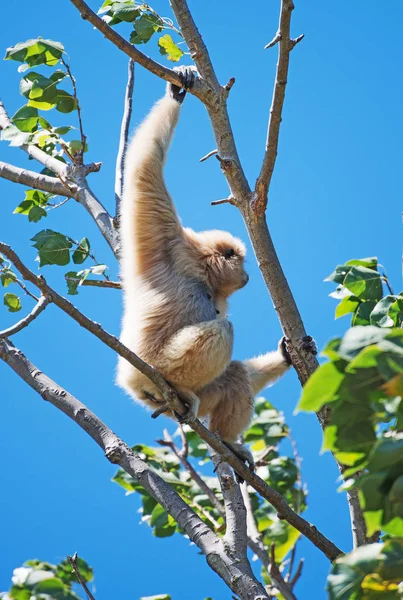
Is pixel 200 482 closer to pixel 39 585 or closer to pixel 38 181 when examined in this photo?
pixel 38 181

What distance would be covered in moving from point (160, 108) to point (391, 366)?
14.3ft

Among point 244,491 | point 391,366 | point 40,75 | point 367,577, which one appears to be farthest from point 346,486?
point 40,75

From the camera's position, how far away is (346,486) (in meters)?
2.10

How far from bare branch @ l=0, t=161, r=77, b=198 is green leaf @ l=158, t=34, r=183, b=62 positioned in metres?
1.52

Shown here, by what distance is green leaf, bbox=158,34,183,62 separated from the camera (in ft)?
17.0

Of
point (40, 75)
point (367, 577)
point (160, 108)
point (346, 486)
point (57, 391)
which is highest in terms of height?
point (40, 75)

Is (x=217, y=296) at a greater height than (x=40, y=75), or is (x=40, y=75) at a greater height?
(x=40, y=75)

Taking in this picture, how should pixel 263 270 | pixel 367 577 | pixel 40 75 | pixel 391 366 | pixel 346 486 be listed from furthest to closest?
pixel 40 75
pixel 263 270
pixel 346 486
pixel 367 577
pixel 391 366

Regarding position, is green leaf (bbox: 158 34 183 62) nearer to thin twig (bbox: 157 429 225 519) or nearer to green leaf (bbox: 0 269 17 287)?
green leaf (bbox: 0 269 17 287)

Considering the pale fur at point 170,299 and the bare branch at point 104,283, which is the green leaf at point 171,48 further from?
A: the bare branch at point 104,283

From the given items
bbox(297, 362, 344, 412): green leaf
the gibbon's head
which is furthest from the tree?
the gibbon's head

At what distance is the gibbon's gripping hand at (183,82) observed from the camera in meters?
4.82

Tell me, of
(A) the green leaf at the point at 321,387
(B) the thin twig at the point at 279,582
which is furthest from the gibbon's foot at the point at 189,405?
(A) the green leaf at the point at 321,387

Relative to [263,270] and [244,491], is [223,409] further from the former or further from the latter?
[263,270]
